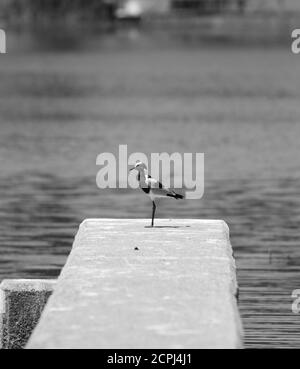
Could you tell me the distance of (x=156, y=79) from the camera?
106625 mm

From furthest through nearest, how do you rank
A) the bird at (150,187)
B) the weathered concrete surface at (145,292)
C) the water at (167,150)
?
the water at (167,150)
the bird at (150,187)
the weathered concrete surface at (145,292)

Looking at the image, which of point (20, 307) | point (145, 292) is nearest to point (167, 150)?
point (20, 307)

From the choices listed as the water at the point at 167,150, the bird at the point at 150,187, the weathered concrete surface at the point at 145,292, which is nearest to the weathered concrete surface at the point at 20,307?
the weathered concrete surface at the point at 145,292

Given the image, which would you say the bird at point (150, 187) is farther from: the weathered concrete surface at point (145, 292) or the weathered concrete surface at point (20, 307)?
the weathered concrete surface at point (20, 307)

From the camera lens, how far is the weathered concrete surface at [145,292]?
10414 millimetres

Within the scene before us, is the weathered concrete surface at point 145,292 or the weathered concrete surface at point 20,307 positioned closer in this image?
the weathered concrete surface at point 145,292

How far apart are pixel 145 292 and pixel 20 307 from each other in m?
2.67

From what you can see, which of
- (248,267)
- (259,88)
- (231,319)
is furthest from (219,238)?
(259,88)

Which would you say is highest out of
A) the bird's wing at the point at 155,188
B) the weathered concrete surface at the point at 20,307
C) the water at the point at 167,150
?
the bird's wing at the point at 155,188

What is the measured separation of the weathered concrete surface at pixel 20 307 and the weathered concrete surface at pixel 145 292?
22.8 inches

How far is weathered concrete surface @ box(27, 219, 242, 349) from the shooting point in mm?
10414

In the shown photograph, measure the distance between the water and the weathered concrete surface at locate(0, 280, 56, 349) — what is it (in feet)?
7.52

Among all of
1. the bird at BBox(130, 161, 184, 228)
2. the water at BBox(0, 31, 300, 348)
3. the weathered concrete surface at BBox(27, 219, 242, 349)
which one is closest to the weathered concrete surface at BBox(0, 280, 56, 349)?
the weathered concrete surface at BBox(27, 219, 242, 349)

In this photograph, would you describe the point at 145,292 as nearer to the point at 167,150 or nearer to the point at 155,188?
the point at 155,188
